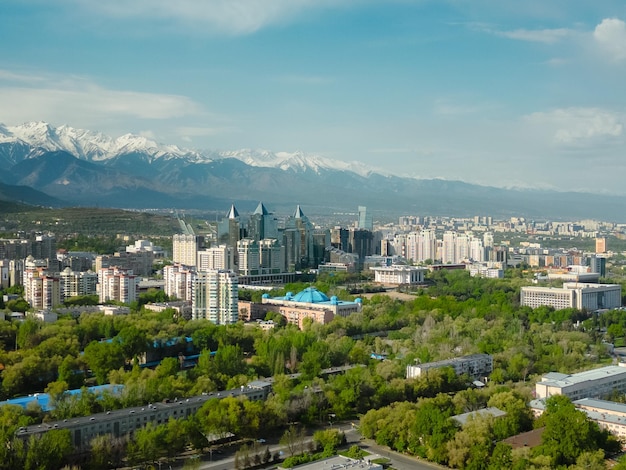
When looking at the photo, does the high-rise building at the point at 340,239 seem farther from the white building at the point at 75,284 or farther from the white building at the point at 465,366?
the white building at the point at 465,366

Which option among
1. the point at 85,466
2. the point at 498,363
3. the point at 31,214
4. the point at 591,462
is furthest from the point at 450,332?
the point at 31,214

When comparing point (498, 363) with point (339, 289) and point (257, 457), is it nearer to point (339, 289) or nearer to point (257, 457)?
point (257, 457)

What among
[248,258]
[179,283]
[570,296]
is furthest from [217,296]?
[570,296]

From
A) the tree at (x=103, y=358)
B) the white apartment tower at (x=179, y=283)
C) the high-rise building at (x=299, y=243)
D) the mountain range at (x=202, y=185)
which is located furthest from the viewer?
the mountain range at (x=202, y=185)

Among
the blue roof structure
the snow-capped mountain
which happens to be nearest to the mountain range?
the snow-capped mountain

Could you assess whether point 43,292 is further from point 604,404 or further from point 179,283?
point 604,404

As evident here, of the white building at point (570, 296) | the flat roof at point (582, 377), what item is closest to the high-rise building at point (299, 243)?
the white building at point (570, 296)
